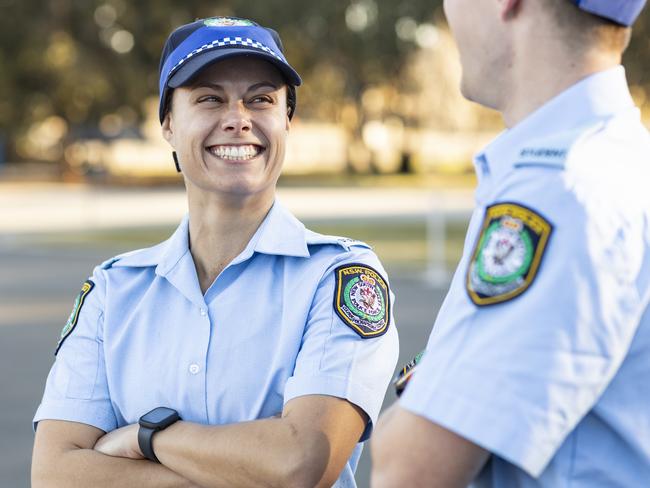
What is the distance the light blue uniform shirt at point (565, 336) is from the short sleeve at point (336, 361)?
757mm

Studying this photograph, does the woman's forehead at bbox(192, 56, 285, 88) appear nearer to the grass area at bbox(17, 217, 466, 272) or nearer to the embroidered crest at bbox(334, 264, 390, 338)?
the embroidered crest at bbox(334, 264, 390, 338)

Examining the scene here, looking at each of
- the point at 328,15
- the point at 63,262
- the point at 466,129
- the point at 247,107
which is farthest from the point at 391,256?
the point at 466,129

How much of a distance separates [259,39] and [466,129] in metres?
71.1

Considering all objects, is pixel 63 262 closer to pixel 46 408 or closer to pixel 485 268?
pixel 46 408

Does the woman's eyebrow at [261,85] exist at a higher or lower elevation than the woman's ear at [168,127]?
higher

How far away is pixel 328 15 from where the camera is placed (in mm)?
48875

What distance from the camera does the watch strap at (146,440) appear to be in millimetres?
2303

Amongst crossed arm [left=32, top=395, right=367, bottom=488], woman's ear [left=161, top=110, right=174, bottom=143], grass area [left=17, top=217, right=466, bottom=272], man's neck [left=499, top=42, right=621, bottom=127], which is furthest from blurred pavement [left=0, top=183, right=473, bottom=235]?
man's neck [left=499, top=42, right=621, bottom=127]

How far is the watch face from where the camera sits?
2.30 meters

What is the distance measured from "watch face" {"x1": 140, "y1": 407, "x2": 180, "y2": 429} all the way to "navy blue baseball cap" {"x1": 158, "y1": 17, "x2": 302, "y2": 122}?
72 centimetres

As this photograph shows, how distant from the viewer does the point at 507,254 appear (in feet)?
4.83

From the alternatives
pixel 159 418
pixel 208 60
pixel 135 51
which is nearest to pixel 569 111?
pixel 208 60

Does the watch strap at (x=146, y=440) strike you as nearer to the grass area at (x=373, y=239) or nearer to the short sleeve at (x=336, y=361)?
the short sleeve at (x=336, y=361)

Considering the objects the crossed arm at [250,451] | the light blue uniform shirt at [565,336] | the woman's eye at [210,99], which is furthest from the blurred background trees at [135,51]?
the light blue uniform shirt at [565,336]
